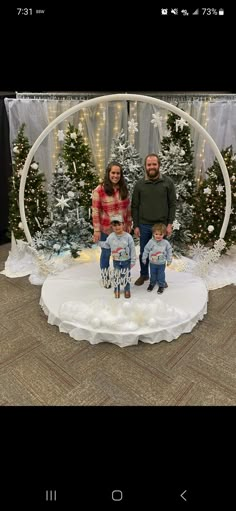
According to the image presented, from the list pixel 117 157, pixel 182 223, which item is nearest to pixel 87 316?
pixel 182 223

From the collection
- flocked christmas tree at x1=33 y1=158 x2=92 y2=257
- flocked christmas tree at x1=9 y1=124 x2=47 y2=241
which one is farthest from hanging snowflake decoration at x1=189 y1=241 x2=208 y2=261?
flocked christmas tree at x1=9 y1=124 x2=47 y2=241

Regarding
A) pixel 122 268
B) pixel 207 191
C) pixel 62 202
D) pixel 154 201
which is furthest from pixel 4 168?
pixel 207 191

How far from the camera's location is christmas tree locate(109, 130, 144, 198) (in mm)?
4905

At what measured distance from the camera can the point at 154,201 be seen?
3.76m

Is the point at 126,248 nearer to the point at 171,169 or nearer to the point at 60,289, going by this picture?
the point at 60,289

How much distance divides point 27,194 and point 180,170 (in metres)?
2.12

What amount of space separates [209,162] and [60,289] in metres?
3.32

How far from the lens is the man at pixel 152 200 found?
3707 millimetres

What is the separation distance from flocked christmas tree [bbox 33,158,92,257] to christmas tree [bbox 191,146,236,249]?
164cm

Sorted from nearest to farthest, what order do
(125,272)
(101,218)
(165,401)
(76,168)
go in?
(165,401) → (125,272) → (101,218) → (76,168)

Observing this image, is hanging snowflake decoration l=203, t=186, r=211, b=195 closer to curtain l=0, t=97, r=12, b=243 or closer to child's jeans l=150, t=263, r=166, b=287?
child's jeans l=150, t=263, r=166, b=287

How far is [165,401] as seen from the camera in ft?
8.59

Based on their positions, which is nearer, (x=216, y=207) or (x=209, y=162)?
(x=216, y=207)

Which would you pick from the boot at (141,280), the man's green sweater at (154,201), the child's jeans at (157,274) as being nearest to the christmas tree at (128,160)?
the man's green sweater at (154,201)
